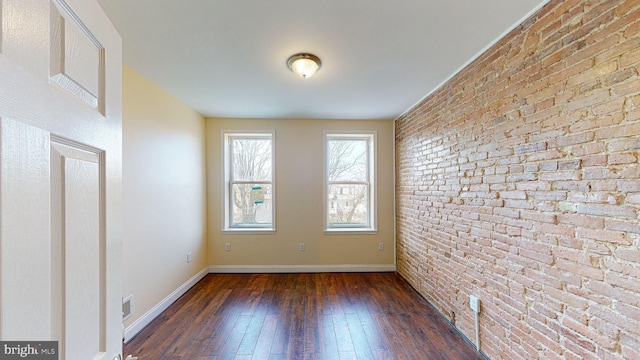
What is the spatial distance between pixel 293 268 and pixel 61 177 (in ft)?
11.9

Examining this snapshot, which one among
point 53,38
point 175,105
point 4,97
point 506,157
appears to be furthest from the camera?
point 175,105

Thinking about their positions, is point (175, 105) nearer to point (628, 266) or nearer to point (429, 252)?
point (429, 252)

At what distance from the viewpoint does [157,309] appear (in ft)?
8.59

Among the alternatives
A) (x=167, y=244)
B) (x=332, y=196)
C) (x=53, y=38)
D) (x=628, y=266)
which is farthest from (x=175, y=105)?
(x=628, y=266)

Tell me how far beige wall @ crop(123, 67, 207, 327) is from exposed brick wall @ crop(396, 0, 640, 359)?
9.57 feet

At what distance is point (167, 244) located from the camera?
2.82 meters

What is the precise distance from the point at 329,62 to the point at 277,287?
2768mm

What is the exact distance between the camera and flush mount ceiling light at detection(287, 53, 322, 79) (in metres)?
2.05

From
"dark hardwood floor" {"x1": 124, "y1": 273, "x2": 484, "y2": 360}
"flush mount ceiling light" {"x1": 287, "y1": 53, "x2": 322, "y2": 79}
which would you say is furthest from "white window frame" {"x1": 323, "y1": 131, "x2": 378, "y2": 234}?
"flush mount ceiling light" {"x1": 287, "y1": 53, "x2": 322, "y2": 79}

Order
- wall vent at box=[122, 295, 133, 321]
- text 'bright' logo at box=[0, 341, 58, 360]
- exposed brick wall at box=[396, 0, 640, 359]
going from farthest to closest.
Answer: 1. wall vent at box=[122, 295, 133, 321]
2. exposed brick wall at box=[396, 0, 640, 359]
3. text 'bright' logo at box=[0, 341, 58, 360]

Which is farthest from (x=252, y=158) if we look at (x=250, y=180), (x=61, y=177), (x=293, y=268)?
(x=61, y=177)

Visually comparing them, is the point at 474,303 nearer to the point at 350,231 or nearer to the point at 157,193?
the point at 350,231

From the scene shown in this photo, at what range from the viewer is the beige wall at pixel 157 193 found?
2248mm

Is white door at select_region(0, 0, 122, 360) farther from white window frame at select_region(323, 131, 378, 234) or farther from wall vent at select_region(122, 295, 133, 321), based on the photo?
white window frame at select_region(323, 131, 378, 234)
